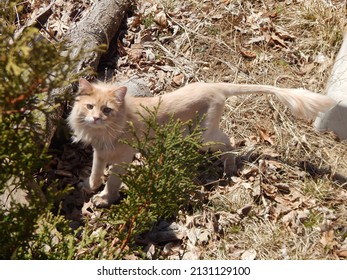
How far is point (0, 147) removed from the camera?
2758 millimetres

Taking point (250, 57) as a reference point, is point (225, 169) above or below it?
below

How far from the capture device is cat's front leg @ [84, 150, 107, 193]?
4309 millimetres

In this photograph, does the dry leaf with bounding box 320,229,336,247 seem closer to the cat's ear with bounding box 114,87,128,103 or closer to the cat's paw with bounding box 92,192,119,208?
the cat's paw with bounding box 92,192,119,208

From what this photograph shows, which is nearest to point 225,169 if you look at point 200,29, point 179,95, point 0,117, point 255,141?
point 255,141

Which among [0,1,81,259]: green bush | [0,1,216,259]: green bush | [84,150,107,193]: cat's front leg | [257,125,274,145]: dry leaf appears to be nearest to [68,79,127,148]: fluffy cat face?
[84,150,107,193]: cat's front leg

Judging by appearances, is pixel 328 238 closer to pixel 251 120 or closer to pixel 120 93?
pixel 251 120

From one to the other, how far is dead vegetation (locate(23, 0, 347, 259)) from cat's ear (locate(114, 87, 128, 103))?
101 cm

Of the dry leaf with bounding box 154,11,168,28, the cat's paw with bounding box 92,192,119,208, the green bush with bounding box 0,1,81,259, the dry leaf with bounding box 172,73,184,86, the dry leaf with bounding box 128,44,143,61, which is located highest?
the green bush with bounding box 0,1,81,259

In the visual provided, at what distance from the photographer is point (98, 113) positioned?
402 centimetres

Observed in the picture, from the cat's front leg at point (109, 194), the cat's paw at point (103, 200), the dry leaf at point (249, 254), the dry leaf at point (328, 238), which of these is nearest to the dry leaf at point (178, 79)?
the cat's front leg at point (109, 194)

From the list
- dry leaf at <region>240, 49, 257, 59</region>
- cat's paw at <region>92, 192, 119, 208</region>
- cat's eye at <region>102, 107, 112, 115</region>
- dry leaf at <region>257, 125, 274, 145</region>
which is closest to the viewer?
cat's eye at <region>102, 107, 112, 115</region>

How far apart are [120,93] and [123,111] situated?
7.2 inches
